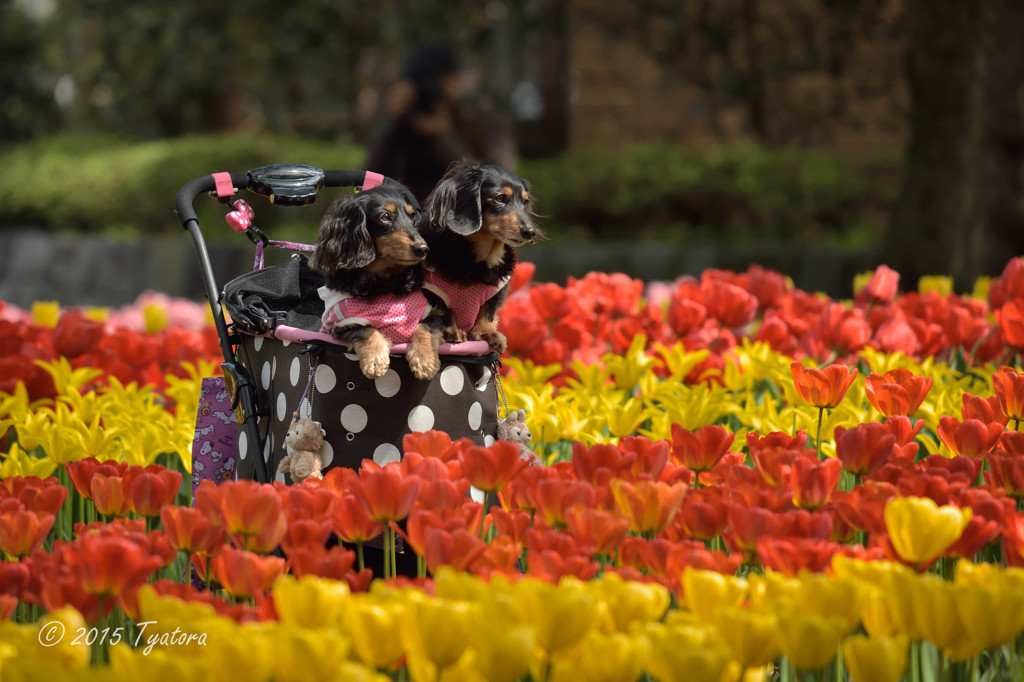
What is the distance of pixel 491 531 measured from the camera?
1.93 metres

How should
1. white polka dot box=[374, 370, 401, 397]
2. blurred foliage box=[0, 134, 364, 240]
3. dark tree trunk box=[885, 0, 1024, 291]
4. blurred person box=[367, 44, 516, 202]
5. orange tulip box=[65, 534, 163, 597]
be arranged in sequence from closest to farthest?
orange tulip box=[65, 534, 163, 597] < white polka dot box=[374, 370, 401, 397] < dark tree trunk box=[885, 0, 1024, 291] < blurred person box=[367, 44, 516, 202] < blurred foliage box=[0, 134, 364, 240]

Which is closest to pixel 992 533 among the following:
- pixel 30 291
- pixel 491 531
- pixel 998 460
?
pixel 998 460

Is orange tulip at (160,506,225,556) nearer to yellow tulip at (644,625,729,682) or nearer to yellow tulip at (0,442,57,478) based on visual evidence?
yellow tulip at (644,625,729,682)

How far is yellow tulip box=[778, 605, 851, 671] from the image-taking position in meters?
1.06

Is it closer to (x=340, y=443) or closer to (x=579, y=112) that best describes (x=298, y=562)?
(x=340, y=443)

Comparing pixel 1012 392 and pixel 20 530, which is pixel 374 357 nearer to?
pixel 20 530

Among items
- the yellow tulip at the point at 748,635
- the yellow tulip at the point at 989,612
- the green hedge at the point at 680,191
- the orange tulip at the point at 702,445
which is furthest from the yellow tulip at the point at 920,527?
the green hedge at the point at 680,191

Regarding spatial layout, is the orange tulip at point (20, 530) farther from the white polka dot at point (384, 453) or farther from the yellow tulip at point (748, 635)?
the yellow tulip at point (748, 635)

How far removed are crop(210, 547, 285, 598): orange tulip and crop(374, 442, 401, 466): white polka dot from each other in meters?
0.59

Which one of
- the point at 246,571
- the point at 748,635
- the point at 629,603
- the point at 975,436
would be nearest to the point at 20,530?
the point at 246,571

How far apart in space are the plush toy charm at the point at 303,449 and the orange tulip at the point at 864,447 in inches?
32.1

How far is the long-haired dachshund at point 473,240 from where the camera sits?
192cm

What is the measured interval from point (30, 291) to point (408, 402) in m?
13.2

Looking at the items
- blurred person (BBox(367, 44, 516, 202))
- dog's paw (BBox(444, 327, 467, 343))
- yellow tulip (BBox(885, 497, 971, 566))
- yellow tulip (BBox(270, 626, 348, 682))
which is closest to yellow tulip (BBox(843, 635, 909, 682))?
yellow tulip (BBox(885, 497, 971, 566))
